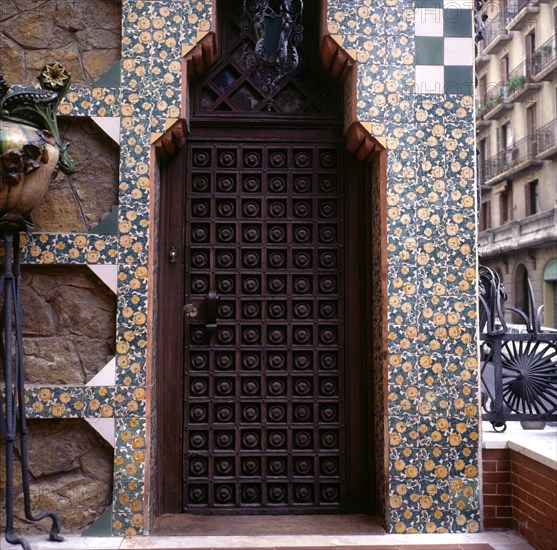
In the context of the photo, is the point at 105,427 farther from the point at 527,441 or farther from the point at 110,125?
the point at 527,441

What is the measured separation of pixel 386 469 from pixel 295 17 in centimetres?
322

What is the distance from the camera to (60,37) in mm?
4652

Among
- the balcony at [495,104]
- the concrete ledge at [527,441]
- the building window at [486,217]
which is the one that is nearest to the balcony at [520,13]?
the balcony at [495,104]

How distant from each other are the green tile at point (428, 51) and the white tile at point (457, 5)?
27 cm

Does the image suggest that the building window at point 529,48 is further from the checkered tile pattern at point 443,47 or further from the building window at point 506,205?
the checkered tile pattern at point 443,47

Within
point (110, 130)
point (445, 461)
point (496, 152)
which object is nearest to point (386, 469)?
point (445, 461)

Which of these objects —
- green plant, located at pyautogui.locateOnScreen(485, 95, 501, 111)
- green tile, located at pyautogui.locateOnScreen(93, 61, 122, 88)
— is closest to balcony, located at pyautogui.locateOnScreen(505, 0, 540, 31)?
green plant, located at pyautogui.locateOnScreen(485, 95, 501, 111)

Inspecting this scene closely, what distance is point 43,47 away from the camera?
4.63 m

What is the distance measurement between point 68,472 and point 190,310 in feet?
4.45

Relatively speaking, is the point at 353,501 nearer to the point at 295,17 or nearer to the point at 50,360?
the point at 50,360

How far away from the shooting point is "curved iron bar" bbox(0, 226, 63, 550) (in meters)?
3.95

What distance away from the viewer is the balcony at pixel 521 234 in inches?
944

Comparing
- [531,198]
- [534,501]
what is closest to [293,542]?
[534,501]

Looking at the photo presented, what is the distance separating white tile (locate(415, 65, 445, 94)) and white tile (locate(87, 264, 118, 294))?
2.41m
